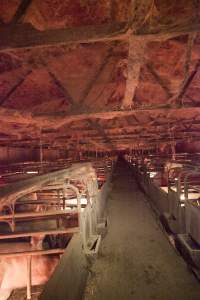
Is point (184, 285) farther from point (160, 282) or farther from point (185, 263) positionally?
point (185, 263)

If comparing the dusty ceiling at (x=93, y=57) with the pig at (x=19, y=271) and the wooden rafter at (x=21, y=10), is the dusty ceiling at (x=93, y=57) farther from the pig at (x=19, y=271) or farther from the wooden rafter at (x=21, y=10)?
the pig at (x=19, y=271)

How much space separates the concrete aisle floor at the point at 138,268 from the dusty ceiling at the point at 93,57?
3071 millimetres

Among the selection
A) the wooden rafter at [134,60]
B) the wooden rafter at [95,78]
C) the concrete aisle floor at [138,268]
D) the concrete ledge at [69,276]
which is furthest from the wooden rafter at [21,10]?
the concrete aisle floor at [138,268]

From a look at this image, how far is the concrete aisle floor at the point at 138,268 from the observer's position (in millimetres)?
3924

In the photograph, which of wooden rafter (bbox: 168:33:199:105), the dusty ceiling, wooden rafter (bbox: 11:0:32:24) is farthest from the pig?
wooden rafter (bbox: 11:0:32:24)

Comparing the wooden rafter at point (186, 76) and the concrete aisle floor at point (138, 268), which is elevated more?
the wooden rafter at point (186, 76)

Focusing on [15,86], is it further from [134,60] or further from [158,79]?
[158,79]

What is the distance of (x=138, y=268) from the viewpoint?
4738 millimetres

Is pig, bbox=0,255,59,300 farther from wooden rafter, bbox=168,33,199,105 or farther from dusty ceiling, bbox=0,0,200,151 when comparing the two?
wooden rafter, bbox=168,33,199,105

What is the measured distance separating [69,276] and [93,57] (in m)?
3.43

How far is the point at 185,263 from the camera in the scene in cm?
484

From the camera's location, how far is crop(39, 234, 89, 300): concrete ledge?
7.82ft

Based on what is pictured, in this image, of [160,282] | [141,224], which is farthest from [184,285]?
[141,224]

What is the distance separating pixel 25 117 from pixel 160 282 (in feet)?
13.4
